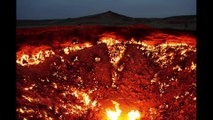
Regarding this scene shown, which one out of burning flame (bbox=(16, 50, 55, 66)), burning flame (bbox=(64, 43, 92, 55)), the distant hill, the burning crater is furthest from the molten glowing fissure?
the distant hill

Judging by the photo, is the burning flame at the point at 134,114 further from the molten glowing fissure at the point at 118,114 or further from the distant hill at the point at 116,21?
the distant hill at the point at 116,21

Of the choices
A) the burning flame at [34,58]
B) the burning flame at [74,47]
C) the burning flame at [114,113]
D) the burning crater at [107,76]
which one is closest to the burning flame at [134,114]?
the burning crater at [107,76]

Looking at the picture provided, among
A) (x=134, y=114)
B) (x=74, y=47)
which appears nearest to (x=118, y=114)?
(x=134, y=114)

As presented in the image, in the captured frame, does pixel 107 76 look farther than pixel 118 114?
Yes

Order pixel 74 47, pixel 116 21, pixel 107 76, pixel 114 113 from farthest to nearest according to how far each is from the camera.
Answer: pixel 107 76 → pixel 114 113 → pixel 74 47 → pixel 116 21

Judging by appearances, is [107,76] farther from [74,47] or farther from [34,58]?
[34,58]

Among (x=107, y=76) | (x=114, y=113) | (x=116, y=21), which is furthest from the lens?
(x=107, y=76)

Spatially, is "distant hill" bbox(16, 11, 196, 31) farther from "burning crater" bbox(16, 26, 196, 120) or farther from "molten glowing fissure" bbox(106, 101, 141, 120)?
"molten glowing fissure" bbox(106, 101, 141, 120)
